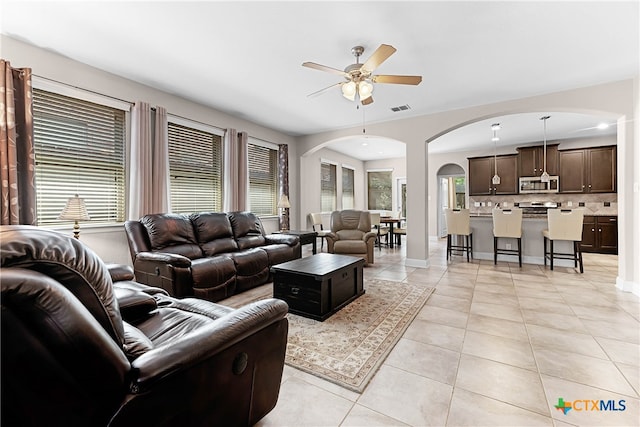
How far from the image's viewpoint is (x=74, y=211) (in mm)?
2686

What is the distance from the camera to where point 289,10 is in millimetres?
2305

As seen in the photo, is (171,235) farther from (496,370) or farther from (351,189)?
(351,189)

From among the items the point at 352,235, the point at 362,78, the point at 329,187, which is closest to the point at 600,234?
the point at 352,235

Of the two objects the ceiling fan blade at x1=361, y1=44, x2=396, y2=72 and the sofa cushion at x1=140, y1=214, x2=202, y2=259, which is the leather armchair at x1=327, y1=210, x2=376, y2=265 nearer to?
the sofa cushion at x1=140, y1=214, x2=202, y2=259

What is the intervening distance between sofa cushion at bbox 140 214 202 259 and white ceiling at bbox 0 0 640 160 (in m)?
1.78

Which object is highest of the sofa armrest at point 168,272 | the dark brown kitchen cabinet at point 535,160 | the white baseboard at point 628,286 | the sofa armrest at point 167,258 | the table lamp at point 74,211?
the dark brown kitchen cabinet at point 535,160

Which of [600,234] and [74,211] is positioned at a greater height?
[74,211]

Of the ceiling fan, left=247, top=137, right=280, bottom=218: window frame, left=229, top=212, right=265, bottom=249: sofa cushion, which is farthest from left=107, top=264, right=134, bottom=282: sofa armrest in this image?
left=247, top=137, right=280, bottom=218: window frame

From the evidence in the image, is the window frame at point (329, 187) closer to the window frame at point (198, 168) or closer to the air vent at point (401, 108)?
the air vent at point (401, 108)

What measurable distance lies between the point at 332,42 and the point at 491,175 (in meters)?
6.58

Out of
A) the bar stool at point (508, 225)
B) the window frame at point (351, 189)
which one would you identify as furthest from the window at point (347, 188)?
the bar stool at point (508, 225)

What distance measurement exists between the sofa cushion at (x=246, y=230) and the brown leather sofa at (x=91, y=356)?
3.07 metres

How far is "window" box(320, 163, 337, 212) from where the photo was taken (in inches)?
309

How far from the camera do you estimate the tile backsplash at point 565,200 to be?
21.3ft
